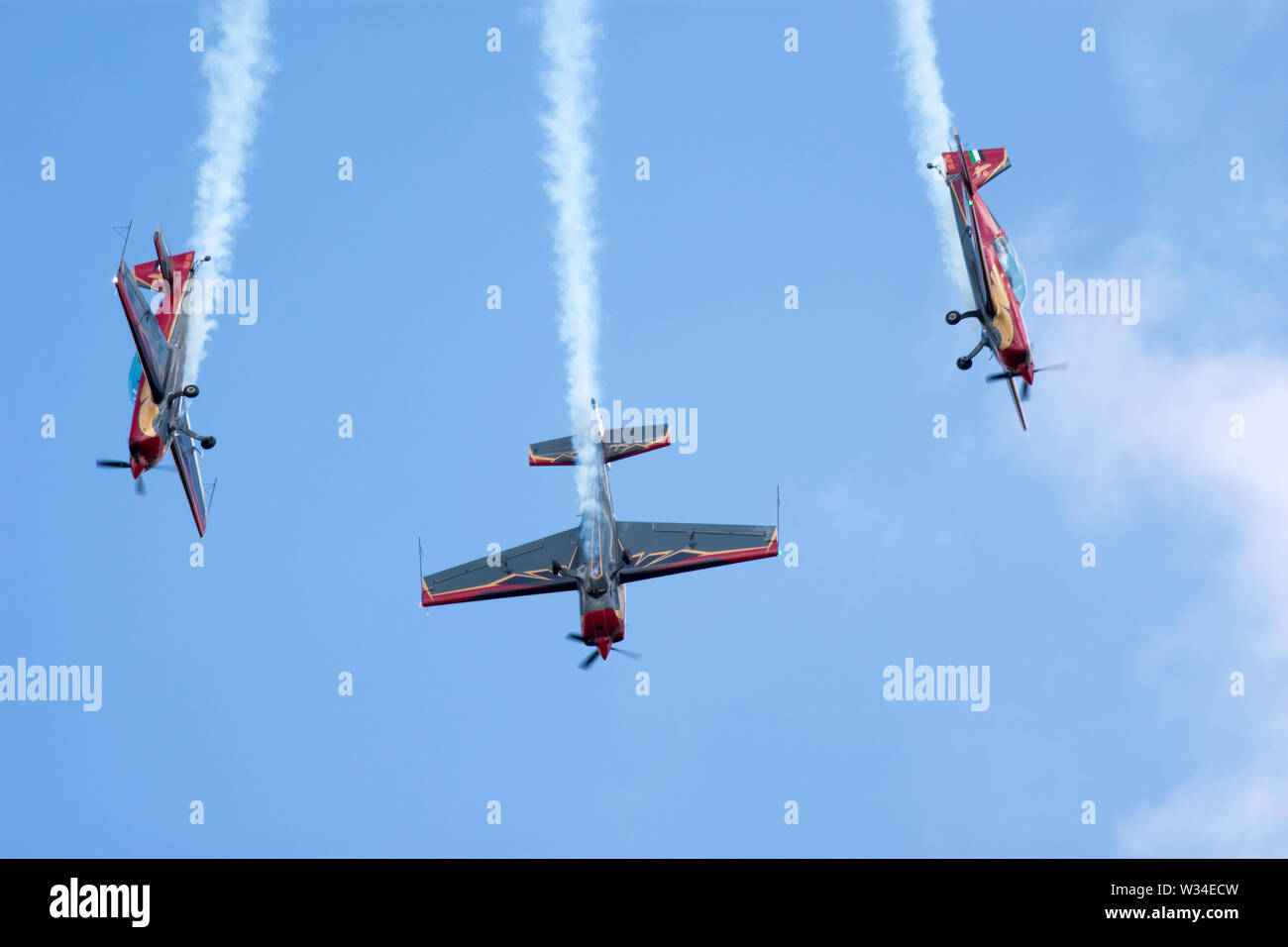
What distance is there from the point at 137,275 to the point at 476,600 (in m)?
13.4

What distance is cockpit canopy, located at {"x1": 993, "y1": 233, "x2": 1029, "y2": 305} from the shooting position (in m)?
62.8

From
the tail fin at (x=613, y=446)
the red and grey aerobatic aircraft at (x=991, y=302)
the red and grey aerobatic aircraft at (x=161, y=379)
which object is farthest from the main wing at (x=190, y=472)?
the red and grey aerobatic aircraft at (x=991, y=302)

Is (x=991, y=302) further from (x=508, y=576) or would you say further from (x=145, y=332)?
(x=145, y=332)

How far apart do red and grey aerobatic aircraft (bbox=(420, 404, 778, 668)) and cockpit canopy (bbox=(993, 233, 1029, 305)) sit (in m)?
9.64

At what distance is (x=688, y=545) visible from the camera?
6244 cm

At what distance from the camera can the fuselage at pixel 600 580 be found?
5872cm

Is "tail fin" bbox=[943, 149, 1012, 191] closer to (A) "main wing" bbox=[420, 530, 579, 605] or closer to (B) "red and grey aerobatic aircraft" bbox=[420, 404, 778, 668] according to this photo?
(B) "red and grey aerobatic aircraft" bbox=[420, 404, 778, 668]

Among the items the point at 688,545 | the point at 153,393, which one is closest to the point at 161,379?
the point at 153,393

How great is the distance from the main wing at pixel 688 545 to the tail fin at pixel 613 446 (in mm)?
2145

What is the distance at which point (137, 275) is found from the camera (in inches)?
2506

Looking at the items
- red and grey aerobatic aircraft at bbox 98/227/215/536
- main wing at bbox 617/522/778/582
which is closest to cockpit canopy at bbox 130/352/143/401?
red and grey aerobatic aircraft at bbox 98/227/215/536

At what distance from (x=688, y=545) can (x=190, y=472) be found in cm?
1389
